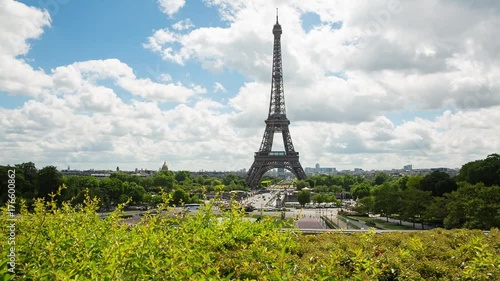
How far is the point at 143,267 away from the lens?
5848 millimetres

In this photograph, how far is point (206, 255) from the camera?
663 centimetres

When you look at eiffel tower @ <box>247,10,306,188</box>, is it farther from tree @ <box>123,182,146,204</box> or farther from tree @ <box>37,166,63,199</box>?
tree @ <box>37,166,63,199</box>

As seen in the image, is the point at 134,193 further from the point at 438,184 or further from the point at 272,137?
the point at 438,184

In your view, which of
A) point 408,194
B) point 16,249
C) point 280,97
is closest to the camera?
point 16,249

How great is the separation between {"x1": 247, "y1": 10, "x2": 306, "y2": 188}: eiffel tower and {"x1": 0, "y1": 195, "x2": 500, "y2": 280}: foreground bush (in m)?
75.5

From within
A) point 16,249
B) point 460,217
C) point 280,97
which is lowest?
point 460,217

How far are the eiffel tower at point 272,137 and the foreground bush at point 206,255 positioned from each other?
75467mm

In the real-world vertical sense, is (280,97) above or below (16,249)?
above

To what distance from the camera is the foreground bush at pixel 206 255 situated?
18.5 feet

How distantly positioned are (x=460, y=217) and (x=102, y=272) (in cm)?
3225

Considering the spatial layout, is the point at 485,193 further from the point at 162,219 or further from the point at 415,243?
the point at 162,219

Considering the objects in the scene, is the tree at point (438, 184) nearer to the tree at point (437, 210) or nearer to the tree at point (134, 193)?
the tree at point (437, 210)

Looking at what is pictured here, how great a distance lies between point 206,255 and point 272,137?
8186 cm

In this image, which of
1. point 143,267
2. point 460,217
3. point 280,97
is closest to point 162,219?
point 143,267
